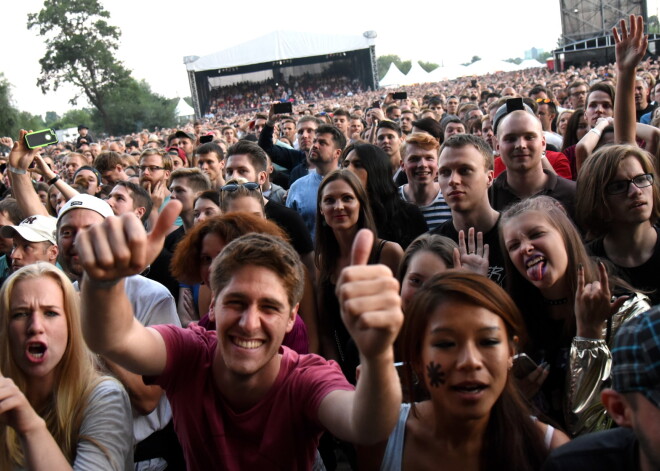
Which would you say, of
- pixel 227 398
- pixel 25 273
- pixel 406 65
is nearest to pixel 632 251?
pixel 227 398

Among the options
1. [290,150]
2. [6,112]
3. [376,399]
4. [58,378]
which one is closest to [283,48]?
[6,112]

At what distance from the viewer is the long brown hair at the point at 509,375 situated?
1960 mm

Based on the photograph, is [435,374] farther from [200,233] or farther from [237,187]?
[237,187]

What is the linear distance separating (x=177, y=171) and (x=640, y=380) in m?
4.38

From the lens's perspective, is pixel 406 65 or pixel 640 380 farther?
pixel 406 65

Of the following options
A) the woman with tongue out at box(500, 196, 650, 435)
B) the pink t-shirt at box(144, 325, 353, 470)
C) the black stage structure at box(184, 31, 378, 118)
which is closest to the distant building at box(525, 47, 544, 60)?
the black stage structure at box(184, 31, 378, 118)

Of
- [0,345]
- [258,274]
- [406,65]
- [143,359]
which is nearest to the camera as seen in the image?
[143,359]

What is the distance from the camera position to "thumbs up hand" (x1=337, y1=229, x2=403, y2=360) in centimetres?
143

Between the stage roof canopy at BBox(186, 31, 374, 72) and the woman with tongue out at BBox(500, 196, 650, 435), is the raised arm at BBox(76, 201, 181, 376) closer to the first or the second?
the woman with tongue out at BBox(500, 196, 650, 435)

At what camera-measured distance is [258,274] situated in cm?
205

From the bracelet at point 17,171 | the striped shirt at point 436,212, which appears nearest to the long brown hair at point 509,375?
the striped shirt at point 436,212

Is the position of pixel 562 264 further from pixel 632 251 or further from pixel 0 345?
pixel 0 345

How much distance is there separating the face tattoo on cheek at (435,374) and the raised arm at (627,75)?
2.69m

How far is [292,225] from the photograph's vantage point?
433cm
